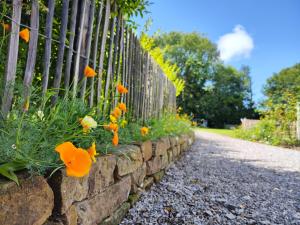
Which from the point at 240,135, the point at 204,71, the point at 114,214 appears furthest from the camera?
the point at 204,71

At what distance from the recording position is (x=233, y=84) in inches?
1585

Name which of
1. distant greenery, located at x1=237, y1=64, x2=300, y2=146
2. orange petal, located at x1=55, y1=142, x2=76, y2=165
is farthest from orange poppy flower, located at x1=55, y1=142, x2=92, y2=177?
distant greenery, located at x1=237, y1=64, x2=300, y2=146

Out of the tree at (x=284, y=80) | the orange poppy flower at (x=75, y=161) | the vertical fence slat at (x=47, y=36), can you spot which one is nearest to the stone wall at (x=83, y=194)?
the orange poppy flower at (x=75, y=161)

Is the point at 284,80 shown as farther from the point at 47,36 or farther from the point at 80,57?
the point at 47,36

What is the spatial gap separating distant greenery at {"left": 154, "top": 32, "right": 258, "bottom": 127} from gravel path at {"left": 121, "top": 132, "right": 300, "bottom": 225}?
29.0m

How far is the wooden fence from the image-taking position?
1.65 meters

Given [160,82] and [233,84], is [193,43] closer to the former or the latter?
[233,84]

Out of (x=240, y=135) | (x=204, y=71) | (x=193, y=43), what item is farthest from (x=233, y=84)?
(x=240, y=135)

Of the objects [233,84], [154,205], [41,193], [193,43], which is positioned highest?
[193,43]

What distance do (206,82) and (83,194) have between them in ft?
123

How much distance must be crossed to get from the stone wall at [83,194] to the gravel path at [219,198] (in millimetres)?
215

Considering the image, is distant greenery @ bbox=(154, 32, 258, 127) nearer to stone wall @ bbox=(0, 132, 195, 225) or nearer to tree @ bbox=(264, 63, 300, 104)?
tree @ bbox=(264, 63, 300, 104)

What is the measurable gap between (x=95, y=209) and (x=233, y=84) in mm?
40598

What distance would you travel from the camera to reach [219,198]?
9.78 ft
